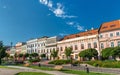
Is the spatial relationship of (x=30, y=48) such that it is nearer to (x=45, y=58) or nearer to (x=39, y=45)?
(x=39, y=45)

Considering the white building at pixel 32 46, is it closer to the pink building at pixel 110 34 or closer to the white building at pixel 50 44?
the white building at pixel 50 44

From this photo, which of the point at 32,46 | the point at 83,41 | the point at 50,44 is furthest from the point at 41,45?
the point at 83,41

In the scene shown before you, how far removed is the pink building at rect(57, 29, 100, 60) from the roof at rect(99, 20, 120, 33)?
261 cm

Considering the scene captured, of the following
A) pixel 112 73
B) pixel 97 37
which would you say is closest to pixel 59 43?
pixel 97 37

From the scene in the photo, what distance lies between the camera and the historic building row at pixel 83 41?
2625 inches

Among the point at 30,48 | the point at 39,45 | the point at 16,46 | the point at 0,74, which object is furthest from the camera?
the point at 16,46

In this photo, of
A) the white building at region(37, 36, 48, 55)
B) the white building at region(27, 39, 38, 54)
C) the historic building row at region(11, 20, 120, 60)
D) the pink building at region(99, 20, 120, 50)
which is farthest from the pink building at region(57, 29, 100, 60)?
the white building at region(27, 39, 38, 54)

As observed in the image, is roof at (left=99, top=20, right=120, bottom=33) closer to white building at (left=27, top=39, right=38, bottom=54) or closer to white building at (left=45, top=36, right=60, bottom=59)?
white building at (left=45, top=36, right=60, bottom=59)

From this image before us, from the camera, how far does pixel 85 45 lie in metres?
74.9

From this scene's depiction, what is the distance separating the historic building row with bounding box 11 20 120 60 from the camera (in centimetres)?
6669

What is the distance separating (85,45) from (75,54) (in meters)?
6.45

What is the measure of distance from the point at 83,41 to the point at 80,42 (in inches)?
63.8

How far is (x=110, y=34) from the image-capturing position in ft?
220

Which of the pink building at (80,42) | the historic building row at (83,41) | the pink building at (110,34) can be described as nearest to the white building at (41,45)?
the historic building row at (83,41)
